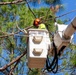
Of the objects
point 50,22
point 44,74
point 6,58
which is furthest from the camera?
point 6,58

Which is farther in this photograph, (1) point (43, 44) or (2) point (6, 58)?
(2) point (6, 58)

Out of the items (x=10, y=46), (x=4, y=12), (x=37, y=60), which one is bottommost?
(x=10, y=46)

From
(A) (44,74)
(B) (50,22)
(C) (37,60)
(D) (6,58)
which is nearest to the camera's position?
(C) (37,60)

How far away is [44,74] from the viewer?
9.20 feet

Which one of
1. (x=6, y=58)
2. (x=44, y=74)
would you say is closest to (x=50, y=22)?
(x=44, y=74)

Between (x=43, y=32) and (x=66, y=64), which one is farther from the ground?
(x=43, y=32)

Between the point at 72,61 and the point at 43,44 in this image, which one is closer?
the point at 43,44

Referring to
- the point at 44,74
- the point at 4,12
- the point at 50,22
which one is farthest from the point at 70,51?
the point at 50,22

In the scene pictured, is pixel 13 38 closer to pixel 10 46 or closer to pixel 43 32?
pixel 10 46

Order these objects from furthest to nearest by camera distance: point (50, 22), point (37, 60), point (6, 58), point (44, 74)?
point (6, 58), point (44, 74), point (50, 22), point (37, 60)

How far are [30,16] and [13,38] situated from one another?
283 millimetres

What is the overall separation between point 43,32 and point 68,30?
0.31ft

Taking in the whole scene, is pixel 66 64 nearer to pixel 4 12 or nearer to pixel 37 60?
pixel 4 12

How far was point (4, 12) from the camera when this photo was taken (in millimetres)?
3178
